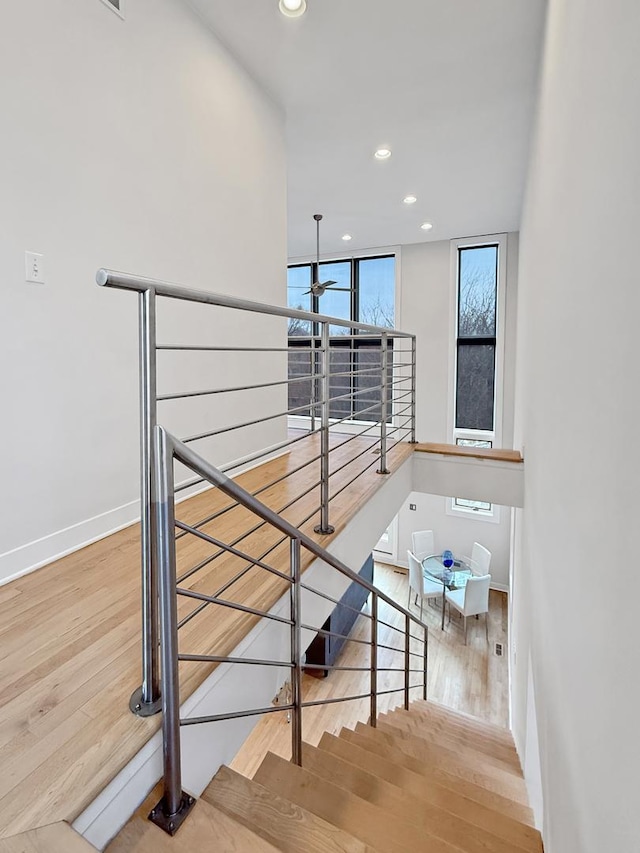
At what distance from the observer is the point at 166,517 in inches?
36.4

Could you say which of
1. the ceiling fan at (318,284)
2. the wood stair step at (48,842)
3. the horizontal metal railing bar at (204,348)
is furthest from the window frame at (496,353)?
the wood stair step at (48,842)

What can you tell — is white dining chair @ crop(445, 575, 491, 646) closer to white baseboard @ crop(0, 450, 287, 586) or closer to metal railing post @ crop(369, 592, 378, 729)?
metal railing post @ crop(369, 592, 378, 729)

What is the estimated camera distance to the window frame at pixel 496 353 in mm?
6461

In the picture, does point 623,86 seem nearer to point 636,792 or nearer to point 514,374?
point 636,792

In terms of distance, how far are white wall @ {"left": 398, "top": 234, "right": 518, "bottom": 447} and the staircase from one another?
182 inches

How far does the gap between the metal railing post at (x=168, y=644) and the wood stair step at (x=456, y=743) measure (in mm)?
2511

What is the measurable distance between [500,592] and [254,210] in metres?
6.61

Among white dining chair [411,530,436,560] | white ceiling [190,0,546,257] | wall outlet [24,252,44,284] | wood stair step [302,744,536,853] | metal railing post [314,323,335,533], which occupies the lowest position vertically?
white dining chair [411,530,436,560]

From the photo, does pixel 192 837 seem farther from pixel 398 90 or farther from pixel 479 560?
pixel 479 560

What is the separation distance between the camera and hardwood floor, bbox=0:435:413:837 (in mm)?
899

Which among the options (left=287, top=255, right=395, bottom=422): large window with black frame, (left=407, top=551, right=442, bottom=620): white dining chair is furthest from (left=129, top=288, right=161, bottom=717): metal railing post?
(left=287, top=255, right=395, bottom=422): large window with black frame

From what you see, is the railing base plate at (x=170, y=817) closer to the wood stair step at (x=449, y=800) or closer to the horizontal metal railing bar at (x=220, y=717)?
the horizontal metal railing bar at (x=220, y=717)

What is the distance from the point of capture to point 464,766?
271 centimetres

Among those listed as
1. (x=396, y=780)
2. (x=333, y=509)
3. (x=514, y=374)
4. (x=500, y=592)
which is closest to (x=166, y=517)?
(x=333, y=509)
